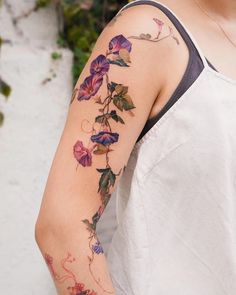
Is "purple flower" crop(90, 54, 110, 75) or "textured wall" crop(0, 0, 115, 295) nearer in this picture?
"purple flower" crop(90, 54, 110, 75)

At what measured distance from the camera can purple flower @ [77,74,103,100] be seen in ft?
3.14

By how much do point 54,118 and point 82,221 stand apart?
3.64 feet

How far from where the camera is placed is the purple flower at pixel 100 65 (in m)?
0.96

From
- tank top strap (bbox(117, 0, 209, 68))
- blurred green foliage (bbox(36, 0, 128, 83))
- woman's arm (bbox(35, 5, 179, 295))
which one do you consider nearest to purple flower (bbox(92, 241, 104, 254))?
woman's arm (bbox(35, 5, 179, 295))

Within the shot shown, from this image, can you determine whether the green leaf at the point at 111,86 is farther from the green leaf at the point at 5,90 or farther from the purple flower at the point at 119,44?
the green leaf at the point at 5,90

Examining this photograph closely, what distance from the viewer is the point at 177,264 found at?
3.45 ft

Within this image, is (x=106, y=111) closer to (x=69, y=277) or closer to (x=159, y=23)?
(x=159, y=23)

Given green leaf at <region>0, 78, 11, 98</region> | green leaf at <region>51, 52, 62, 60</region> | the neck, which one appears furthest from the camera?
green leaf at <region>51, 52, 62, 60</region>

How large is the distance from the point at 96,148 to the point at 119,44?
0.61 feet

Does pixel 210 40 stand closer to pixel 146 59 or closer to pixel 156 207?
pixel 146 59

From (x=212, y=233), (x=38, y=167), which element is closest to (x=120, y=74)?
(x=212, y=233)

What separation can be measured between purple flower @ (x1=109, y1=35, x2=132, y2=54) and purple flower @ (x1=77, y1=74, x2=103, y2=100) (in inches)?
2.1

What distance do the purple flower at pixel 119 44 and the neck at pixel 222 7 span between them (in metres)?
0.25

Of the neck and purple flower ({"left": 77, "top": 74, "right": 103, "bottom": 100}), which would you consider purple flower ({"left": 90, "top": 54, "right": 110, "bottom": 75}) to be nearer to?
purple flower ({"left": 77, "top": 74, "right": 103, "bottom": 100})
